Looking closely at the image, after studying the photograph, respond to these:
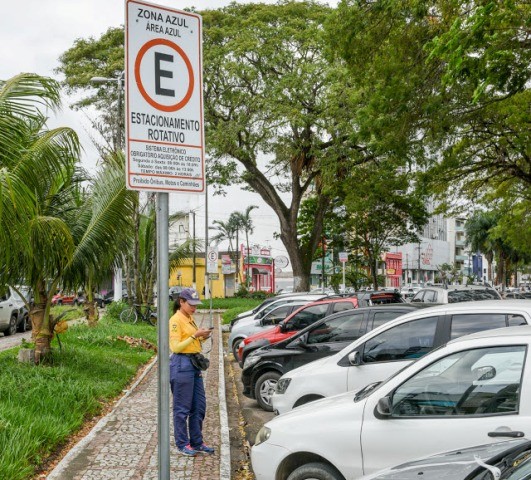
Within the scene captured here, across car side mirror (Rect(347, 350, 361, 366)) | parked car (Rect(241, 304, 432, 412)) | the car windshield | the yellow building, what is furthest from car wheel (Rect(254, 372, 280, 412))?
the yellow building

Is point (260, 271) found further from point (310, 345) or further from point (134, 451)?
point (134, 451)

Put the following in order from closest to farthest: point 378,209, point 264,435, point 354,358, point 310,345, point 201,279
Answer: point 264,435 < point 354,358 < point 310,345 < point 378,209 < point 201,279

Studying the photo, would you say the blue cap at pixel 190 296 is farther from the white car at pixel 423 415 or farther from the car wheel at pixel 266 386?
the car wheel at pixel 266 386

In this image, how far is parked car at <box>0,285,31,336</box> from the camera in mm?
22625

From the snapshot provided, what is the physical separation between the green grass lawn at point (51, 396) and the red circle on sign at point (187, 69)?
4.10m

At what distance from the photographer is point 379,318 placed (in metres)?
10.1

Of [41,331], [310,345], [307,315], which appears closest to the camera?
[310,345]

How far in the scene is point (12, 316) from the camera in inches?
925

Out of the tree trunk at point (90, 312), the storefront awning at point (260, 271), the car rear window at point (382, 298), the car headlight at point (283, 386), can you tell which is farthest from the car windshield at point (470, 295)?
the storefront awning at point (260, 271)

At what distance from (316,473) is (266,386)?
5751 mm

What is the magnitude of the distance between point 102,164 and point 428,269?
9709 cm

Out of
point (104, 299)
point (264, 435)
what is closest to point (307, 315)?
point (264, 435)

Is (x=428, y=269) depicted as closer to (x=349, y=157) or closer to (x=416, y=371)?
(x=349, y=157)

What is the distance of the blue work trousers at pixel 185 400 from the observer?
7.36 m
